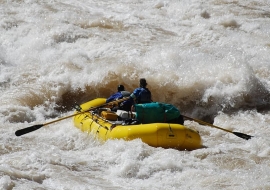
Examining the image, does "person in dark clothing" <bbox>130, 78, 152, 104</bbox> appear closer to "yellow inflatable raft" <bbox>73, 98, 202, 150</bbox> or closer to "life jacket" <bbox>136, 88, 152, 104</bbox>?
"life jacket" <bbox>136, 88, 152, 104</bbox>

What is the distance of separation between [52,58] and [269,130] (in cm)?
593

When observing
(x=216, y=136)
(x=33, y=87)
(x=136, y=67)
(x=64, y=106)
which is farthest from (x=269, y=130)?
(x=33, y=87)

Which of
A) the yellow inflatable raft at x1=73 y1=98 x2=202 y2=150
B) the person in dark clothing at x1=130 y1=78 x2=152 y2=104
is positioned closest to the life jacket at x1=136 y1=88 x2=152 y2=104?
the person in dark clothing at x1=130 y1=78 x2=152 y2=104

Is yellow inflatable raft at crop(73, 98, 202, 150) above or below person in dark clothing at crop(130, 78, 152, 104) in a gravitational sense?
below

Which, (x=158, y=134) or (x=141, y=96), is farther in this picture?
(x=141, y=96)

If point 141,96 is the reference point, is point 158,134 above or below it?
below

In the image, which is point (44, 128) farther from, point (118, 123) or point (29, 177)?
Result: point (29, 177)

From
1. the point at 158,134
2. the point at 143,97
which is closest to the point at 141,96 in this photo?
the point at 143,97

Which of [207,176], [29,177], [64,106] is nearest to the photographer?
[29,177]

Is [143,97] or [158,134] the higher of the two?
[143,97]

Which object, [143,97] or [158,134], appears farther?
[143,97]

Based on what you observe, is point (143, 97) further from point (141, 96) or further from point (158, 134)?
point (158, 134)

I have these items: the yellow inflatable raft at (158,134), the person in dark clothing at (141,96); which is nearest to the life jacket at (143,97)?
the person in dark clothing at (141,96)

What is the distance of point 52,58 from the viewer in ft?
42.1
